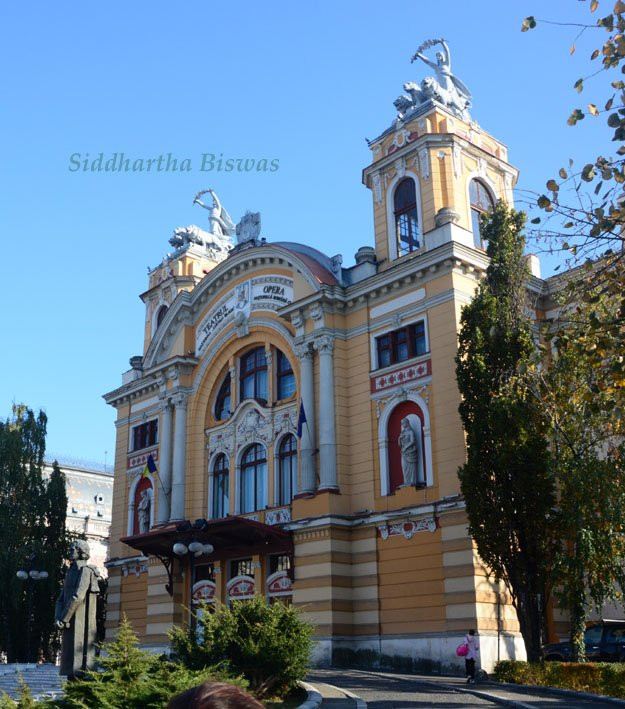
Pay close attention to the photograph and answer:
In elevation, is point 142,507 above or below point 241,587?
above

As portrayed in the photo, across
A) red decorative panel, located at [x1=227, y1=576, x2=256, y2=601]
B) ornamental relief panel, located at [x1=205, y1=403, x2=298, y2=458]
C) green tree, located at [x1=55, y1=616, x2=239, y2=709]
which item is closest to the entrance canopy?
red decorative panel, located at [x1=227, y1=576, x2=256, y2=601]

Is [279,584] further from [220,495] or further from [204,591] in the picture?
[220,495]

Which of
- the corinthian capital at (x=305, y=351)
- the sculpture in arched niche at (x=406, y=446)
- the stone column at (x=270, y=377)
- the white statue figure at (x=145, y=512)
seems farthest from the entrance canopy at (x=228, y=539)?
the corinthian capital at (x=305, y=351)

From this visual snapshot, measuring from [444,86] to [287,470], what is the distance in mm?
15784

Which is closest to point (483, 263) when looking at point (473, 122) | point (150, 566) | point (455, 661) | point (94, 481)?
point (473, 122)

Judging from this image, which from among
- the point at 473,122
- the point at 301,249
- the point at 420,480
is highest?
the point at 473,122

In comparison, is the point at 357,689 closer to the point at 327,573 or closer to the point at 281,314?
the point at 327,573

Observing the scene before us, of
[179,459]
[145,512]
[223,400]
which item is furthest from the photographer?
[145,512]

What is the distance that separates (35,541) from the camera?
38.4m

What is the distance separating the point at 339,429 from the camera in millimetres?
28828

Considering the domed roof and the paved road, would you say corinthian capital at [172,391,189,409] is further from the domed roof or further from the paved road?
the paved road

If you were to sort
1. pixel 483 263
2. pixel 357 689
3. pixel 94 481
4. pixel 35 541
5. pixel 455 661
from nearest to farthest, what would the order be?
pixel 357 689 < pixel 455 661 < pixel 483 263 < pixel 35 541 < pixel 94 481

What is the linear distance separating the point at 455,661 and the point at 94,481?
4896 cm

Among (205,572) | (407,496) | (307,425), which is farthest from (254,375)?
(407,496)
